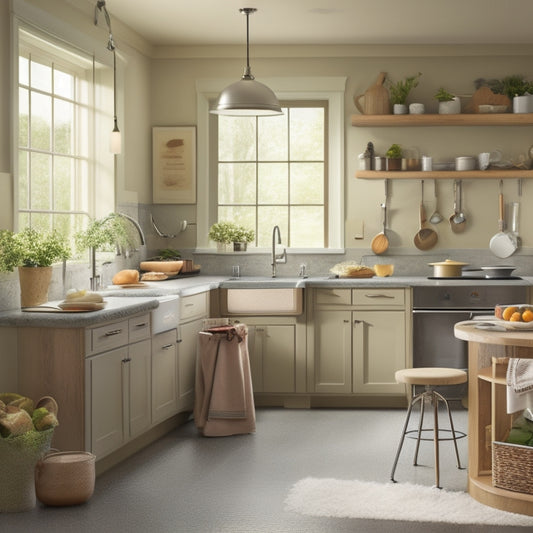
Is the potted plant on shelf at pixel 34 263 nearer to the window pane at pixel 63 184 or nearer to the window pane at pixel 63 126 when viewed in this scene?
the window pane at pixel 63 184

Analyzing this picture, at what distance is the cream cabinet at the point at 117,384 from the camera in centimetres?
431

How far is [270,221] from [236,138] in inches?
27.3

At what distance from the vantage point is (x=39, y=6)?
506 centimetres

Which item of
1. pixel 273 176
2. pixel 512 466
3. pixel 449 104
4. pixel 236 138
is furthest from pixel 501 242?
pixel 512 466

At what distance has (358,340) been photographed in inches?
248

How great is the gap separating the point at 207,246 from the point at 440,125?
1.99 metres

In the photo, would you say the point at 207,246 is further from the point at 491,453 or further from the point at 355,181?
the point at 491,453

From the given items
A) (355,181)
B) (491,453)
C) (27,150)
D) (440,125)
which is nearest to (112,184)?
(27,150)

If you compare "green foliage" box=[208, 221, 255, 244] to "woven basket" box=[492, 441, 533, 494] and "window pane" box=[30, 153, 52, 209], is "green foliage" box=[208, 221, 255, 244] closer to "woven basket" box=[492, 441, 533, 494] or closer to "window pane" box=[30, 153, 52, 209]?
"window pane" box=[30, 153, 52, 209]

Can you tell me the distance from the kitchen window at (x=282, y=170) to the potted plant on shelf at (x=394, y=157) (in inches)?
20.6

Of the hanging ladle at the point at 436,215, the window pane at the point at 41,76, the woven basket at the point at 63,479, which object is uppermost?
the window pane at the point at 41,76

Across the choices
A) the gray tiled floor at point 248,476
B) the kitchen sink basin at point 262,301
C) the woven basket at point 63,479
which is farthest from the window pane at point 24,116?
the woven basket at point 63,479

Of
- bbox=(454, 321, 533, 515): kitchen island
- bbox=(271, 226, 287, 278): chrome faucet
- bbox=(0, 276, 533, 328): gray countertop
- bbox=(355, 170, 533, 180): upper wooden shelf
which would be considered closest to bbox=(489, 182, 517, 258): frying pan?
bbox=(355, 170, 533, 180): upper wooden shelf

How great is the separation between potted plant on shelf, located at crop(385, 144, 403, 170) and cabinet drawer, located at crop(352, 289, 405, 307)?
40.5 inches
